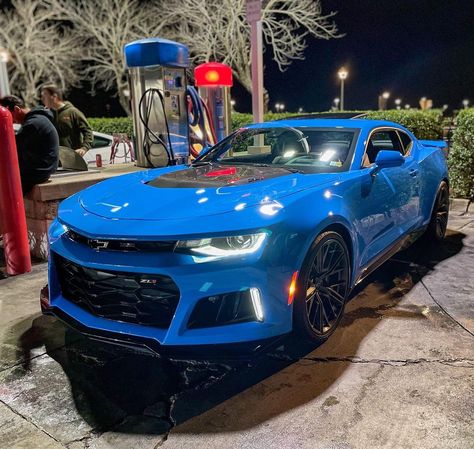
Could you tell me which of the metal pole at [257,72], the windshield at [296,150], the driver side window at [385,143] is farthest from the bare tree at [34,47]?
the driver side window at [385,143]

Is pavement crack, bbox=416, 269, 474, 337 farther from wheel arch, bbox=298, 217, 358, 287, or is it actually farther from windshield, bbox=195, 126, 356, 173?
windshield, bbox=195, 126, 356, 173

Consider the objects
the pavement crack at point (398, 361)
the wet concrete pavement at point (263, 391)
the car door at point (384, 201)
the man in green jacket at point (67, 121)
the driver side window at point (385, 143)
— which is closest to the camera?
the wet concrete pavement at point (263, 391)

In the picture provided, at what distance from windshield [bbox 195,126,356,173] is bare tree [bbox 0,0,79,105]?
30000 mm

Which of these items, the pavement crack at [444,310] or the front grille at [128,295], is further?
the pavement crack at [444,310]

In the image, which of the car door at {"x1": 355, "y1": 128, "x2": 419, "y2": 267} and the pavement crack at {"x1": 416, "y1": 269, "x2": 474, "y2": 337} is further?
the car door at {"x1": 355, "y1": 128, "x2": 419, "y2": 267}

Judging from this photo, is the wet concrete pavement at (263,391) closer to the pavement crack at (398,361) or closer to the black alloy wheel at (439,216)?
the pavement crack at (398,361)

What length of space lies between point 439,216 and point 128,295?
13.4 ft

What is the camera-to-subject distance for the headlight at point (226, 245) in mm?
2514

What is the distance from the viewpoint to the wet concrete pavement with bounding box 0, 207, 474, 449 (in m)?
2.32

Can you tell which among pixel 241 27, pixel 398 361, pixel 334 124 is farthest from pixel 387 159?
pixel 241 27

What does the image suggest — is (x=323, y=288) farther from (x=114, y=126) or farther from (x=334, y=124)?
(x=114, y=126)

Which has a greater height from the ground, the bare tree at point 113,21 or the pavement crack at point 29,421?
the bare tree at point 113,21

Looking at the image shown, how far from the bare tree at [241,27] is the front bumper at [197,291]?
2093 cm

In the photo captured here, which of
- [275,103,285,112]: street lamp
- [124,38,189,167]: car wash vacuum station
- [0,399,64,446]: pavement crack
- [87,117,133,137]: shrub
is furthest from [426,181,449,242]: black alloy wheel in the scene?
[275,103,285,112]: street lamp
